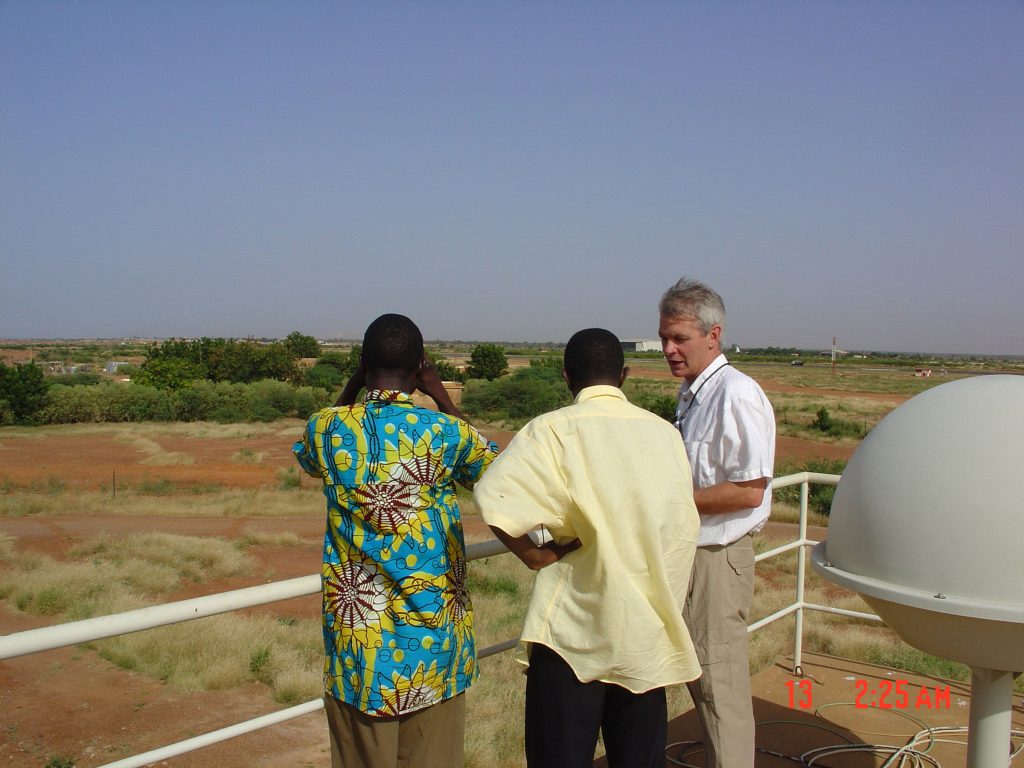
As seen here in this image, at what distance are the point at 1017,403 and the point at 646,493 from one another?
912 mm

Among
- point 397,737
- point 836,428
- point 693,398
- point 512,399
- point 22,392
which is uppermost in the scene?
point 693,398

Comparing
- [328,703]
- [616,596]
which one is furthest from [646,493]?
[328,703]

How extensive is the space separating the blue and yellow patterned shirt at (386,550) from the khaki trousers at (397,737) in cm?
6

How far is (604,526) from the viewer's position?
1824 mm

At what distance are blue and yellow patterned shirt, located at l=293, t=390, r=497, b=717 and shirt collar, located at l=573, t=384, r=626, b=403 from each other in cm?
31

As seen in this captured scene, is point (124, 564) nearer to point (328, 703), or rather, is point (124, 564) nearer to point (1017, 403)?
point (328, 703)

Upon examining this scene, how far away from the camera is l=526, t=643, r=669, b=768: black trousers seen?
1.89 m

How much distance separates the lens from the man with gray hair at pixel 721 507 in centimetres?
244

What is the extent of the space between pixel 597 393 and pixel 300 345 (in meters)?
65.6

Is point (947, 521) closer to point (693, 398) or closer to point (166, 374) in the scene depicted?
point (693, 398)

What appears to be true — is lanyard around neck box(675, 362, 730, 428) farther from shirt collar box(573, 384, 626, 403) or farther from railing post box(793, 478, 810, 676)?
railing post box(793, 478, 810, 676)

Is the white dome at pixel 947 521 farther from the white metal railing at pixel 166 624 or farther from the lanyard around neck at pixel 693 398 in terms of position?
the white metal railing at pixel 166 624

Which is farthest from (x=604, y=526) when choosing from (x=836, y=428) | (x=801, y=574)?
(x=836, y=428)
